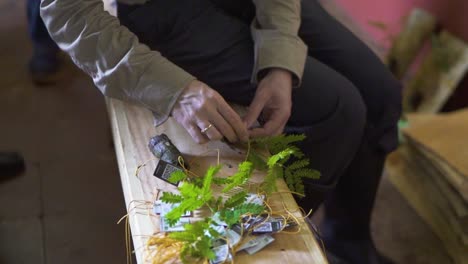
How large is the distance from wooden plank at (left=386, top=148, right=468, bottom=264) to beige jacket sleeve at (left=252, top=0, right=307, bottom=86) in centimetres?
73

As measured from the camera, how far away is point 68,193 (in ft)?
5.23

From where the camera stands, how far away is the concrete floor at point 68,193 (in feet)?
4.75

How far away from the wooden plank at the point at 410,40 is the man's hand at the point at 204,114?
121 centimetres

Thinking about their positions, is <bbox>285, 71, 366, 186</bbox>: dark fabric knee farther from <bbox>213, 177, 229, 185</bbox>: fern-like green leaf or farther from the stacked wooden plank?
the stacked wooden plank

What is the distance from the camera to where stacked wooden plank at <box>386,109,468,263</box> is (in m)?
1.47

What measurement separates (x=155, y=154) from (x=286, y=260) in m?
0.30

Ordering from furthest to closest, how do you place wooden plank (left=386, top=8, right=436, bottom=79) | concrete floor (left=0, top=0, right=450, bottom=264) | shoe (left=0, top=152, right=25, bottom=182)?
wooden plank (left=386, top=8, right=436, bottom=79) → shoe (left=0, top=152, right=25, bottom=182) → concrete floor (left=0, top=0, right=450, bottom=264)

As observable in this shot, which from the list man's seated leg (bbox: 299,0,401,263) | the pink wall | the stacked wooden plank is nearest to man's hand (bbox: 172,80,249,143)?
man's seated leg (bbox: 299,0,401,263)

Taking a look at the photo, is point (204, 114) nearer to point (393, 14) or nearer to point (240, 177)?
point (240, 177)

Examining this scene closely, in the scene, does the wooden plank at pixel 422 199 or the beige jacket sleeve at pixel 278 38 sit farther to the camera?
the wooden plank at pixel 422 199

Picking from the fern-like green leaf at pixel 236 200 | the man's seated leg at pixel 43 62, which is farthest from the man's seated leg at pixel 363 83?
the man's seated leg at pixel 43 62

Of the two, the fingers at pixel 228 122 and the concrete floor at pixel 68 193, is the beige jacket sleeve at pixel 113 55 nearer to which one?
the fingers at pixel 228 122

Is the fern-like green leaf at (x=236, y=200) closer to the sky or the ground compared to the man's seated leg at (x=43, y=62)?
closer to the sky

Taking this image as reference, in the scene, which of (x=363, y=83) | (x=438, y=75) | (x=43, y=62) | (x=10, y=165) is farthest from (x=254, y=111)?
(x=43, y=62)
